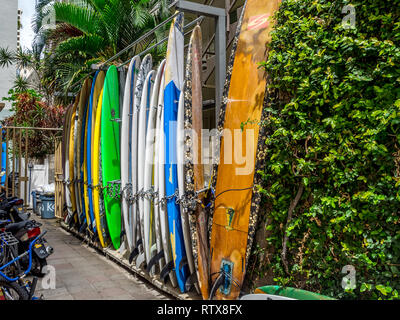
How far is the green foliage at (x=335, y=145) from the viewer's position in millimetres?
1770

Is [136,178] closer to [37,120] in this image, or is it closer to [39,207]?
[39,207]

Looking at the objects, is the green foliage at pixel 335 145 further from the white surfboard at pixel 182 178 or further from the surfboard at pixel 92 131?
the surfboard at pixel 92 131

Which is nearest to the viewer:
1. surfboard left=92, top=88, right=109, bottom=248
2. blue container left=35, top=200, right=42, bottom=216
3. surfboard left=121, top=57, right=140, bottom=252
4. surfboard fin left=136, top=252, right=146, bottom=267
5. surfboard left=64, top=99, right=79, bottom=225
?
surfboard fin left=136, top=252, right=146, bottom=267

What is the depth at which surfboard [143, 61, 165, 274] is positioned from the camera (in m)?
3.63

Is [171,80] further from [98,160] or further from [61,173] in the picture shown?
[61,173]

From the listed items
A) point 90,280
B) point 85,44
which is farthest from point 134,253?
point 85,44

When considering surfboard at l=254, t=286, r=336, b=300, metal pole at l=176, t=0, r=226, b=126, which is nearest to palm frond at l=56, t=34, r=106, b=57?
metal pole at l=176, t=0, r=226, b=126

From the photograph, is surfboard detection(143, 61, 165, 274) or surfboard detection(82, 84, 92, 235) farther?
surfboard detection(82, 84, 92, 235)

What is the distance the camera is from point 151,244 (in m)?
3.64

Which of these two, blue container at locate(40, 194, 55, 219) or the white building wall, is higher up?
the white building wall

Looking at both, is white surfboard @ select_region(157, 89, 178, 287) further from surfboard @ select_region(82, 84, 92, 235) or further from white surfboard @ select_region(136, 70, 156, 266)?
surfboard @ select_region(82, 84, 92, 235)

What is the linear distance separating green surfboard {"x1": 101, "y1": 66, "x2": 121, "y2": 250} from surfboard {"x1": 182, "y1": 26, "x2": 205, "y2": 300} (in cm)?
191

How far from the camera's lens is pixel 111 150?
15.6 ft

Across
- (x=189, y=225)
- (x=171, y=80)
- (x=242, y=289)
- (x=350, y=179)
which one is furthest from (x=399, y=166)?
(x=171, y=80)
